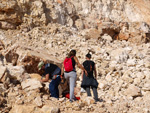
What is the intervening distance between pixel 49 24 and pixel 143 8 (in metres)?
12.6

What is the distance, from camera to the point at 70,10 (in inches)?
597

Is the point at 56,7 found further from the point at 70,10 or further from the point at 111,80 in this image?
the point at 111,80

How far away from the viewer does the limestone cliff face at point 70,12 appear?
11.0 meters

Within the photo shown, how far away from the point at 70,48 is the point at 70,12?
219 inches

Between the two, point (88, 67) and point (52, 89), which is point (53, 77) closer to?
point (52, 89)

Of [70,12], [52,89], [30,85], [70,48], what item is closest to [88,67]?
[52,89]

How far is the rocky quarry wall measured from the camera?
4.38 m

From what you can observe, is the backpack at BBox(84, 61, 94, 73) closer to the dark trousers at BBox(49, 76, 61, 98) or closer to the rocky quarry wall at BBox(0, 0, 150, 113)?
the rocky quarry wall at BBox(0, 0, 150, 113)

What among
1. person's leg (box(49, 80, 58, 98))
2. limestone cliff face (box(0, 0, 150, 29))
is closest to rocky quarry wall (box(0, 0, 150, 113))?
limestone cliff face (box(0, 0, 150, 29))

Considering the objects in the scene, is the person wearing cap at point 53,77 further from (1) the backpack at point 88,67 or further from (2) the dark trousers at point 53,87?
(1) the backpack at point 88,67

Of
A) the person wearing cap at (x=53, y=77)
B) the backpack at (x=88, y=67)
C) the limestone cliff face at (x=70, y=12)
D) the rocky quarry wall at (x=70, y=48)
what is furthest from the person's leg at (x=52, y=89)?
the limestone cliff face at (x=70, y=12)

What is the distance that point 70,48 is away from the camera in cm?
1022

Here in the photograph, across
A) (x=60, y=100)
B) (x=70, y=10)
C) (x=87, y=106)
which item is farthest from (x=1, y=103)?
(x=70, y=10)

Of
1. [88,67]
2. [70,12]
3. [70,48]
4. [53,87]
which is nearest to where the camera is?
[53,87]
